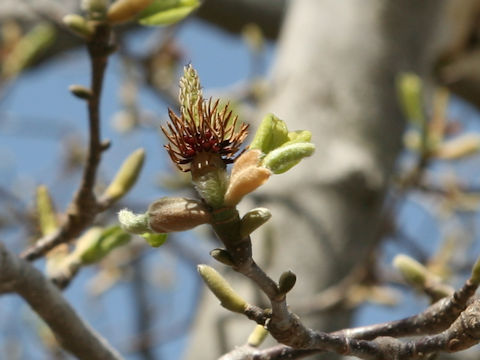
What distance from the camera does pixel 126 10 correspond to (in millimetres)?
714

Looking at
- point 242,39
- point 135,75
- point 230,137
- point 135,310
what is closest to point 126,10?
point 230,137

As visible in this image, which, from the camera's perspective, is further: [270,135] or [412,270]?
[412,270]

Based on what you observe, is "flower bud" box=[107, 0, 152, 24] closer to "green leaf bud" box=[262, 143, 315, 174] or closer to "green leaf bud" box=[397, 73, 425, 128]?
"green leaf bud" box=[262, 143, 315, 174]

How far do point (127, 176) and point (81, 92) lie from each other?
115 millimetres

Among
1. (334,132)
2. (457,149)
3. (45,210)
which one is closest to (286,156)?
(45,210)

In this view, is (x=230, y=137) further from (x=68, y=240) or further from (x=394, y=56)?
(x=394, y=56)

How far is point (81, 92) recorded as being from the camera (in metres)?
0.73

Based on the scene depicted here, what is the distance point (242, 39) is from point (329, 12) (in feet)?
3.27

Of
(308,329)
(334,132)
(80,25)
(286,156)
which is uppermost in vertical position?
(334,132)

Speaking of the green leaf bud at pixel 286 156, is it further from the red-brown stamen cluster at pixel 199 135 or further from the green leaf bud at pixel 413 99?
the green leaf bud at pixel 413 99

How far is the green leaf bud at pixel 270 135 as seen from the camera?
1.73 feet

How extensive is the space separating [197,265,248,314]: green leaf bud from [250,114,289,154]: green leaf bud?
102 mm

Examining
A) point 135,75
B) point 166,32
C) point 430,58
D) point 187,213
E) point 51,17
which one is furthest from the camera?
point 135,75

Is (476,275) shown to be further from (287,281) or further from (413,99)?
(413,99)
